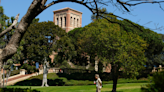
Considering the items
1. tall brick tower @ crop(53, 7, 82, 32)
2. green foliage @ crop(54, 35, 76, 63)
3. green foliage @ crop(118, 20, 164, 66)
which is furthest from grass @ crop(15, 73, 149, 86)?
tall brick tower @ crop(53, 7, 82, 32)

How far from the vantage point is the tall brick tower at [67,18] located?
8061 centimetres

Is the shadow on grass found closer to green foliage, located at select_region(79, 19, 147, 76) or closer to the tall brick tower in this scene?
green foliage, located at select_region(79, 19, 147, 76)

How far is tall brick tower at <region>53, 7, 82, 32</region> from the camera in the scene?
80.6 meters

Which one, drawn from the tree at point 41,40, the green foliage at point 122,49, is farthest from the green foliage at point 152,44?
the green foliage at point 122,49

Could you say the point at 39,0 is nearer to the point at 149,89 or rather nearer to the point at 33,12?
the point at 33,12

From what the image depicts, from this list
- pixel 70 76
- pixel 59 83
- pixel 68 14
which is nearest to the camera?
pixel 59 83

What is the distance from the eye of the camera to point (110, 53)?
2153cm

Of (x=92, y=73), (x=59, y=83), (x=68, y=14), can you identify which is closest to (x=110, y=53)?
(x=59, y=83)

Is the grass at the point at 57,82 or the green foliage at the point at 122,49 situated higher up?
the green foliage at the point at 122,49

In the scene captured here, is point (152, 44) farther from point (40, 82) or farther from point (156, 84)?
point (156, 84)

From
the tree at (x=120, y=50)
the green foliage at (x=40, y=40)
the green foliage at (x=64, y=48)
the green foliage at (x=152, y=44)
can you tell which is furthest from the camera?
the green foliage at (x=152, y=44)

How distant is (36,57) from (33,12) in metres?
25.9

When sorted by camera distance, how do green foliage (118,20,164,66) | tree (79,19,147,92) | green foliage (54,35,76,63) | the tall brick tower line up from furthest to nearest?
1. the tall brick tower
2. green foliage (118,20,164,66)
3. green foliage (54,35,76,63)
4. tree (79,19,147,92)

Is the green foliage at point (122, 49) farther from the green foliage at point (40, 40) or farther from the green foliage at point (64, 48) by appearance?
the green foliage at point (40, 40)
